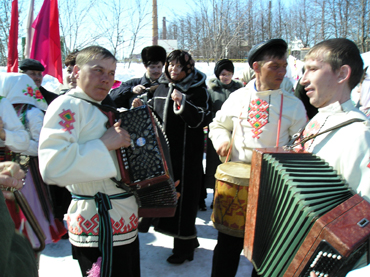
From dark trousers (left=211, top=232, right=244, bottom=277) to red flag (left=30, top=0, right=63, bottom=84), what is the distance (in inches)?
171

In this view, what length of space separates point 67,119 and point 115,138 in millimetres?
272

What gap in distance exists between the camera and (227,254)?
223 centimetres

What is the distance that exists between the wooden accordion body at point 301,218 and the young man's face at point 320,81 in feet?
1.00

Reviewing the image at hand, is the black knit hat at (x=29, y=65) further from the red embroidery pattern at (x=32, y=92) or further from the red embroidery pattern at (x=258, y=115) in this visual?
the red embroidery pattern at (x=258, y=115)

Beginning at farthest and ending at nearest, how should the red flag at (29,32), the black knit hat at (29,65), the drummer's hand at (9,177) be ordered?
the red flag at (29,32), the black knit hat at (29,65), the drummer's hand at (9,177)

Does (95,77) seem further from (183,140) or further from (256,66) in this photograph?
(183,140)

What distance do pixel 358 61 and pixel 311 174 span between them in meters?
0.63

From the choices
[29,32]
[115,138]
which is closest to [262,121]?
[115,138]

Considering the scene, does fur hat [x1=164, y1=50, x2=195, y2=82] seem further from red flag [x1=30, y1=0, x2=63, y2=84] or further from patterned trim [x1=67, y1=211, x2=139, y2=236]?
red flag [x1=30, y1=0, x2=63, y2=84]

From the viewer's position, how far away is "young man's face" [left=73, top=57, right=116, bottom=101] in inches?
71.4

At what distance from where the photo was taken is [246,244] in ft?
5.96

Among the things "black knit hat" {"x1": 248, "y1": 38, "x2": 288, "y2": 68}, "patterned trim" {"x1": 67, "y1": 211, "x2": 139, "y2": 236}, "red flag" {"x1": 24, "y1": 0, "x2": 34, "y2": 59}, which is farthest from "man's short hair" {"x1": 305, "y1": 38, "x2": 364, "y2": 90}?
"red flag" {"x1": 24, "y1": 0, "x2": 34, "y2": 59}

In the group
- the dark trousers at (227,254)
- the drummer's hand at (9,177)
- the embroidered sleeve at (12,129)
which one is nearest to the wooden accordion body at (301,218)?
the dark trousers at (227,254)

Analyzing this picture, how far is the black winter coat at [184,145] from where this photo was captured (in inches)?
118
